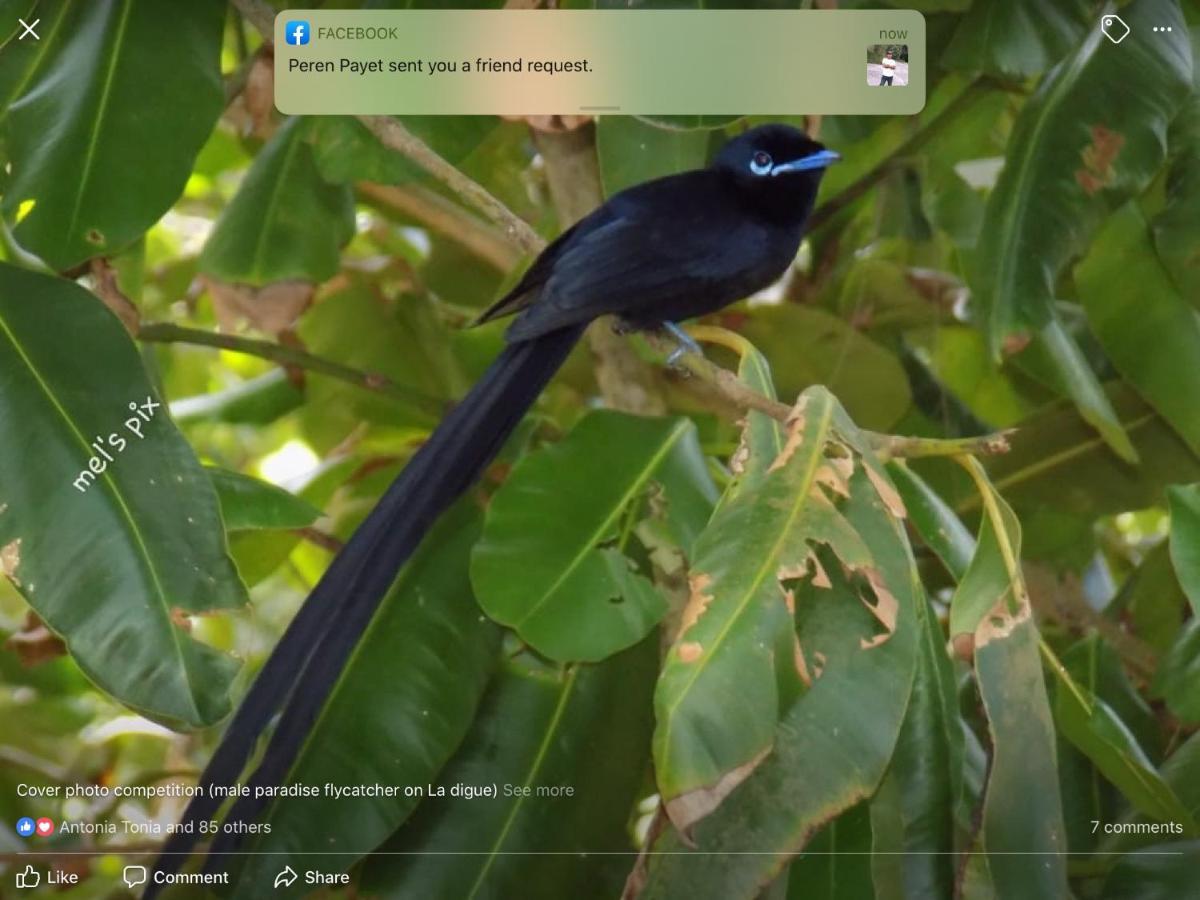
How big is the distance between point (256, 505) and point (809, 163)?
463 millimetres

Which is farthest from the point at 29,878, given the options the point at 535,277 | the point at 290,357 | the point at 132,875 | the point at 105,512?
the point at 535,277

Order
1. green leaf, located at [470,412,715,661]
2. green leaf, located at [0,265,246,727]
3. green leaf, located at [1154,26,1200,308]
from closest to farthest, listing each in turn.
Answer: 1. green leaf, located at [0,265,246,727]
2. green leaf, located at [470,412,715,661]
3. green leaf, located at [1154,26,1200,308]

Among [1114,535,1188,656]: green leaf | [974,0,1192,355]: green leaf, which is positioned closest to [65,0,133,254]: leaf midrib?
[974,0,1192,355]: green leaf

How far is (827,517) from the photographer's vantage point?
0.76 m

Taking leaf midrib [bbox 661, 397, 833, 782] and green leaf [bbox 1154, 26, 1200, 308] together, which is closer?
leaf midrib [bbox 661, 397, 833, 782]

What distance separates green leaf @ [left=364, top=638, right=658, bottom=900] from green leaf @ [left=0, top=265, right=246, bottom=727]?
0.19m

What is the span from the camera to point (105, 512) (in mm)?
824

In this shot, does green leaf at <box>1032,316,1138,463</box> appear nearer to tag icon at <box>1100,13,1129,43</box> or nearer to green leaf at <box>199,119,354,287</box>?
tag icon at <box>1100,13,1129,43</box>

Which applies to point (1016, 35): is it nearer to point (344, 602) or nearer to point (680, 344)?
point (680, 344)

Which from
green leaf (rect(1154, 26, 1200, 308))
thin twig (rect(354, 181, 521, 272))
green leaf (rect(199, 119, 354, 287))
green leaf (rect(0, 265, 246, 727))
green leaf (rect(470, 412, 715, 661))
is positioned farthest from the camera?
thin twig (rect(354, 181, 521, 272))

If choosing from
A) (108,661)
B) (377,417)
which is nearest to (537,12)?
(377,417)

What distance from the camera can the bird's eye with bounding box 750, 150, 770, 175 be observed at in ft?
3.23

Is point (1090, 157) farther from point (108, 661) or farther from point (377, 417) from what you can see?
point (108, 661)

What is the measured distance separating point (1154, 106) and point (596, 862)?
0.65 m
